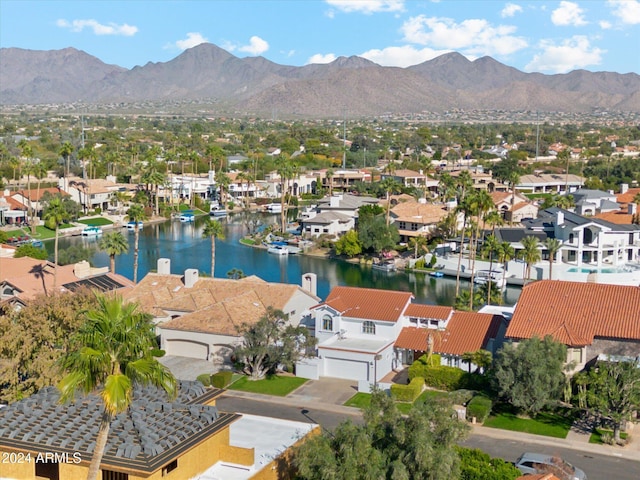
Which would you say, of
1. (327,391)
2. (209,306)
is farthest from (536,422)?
(209,306)

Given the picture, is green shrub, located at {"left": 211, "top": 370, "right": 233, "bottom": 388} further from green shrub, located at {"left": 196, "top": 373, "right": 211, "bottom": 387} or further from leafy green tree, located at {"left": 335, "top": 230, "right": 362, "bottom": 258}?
leafy green tree, located at {"left": 335, "top": 230, "right": 362, "bottom": 258}

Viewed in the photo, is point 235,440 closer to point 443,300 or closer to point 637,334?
point 637,334

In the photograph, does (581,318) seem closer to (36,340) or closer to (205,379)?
(205,379)

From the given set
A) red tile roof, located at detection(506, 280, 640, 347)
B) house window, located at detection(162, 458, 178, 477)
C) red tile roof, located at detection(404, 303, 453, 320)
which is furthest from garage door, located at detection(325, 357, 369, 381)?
house window, located at detection(162, 458, 178, 477)

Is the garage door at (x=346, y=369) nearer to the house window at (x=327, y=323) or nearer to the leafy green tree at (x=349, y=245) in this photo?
the house window at (x=327, y=323)

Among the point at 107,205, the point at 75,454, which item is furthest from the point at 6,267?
the point at 107,205
